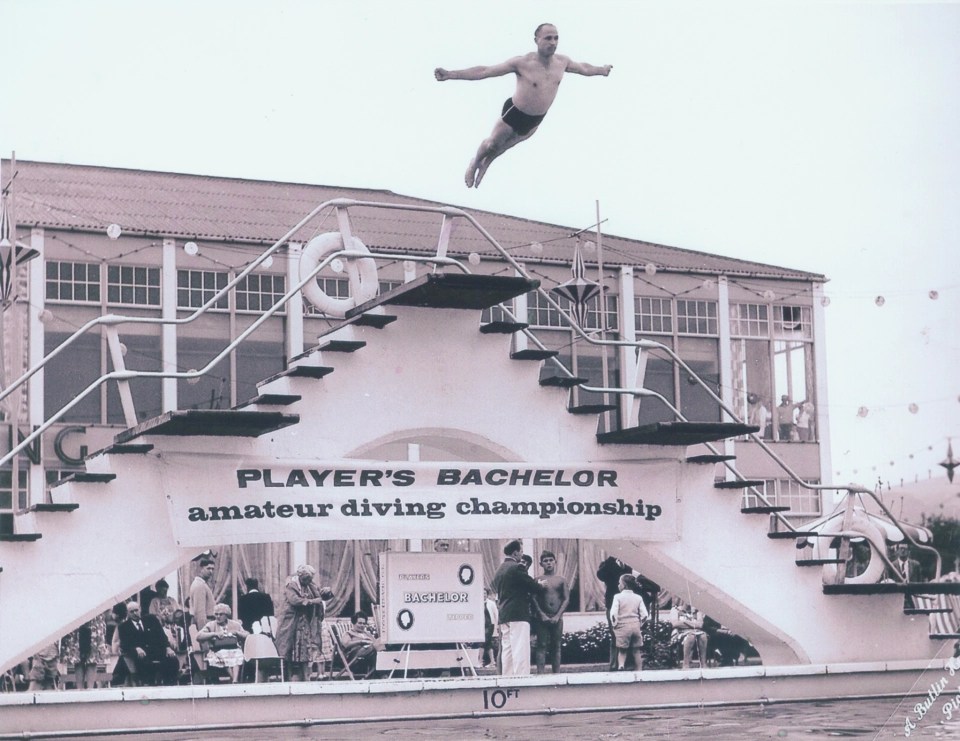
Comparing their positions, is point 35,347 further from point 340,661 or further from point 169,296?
point 340,661

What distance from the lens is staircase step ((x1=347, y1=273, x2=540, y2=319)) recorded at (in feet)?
48.5

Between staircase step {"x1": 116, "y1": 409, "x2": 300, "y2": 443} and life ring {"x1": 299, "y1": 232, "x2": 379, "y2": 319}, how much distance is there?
4.84 ft

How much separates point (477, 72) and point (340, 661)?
9.52 meters

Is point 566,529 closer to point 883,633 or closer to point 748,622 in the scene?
point 748,622

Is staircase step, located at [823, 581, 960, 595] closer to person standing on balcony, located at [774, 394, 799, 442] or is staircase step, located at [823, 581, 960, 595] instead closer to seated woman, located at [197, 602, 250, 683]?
seated woman, located at [197, 602, 250, 683]

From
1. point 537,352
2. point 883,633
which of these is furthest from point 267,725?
point 883,633

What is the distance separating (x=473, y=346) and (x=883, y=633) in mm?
5602

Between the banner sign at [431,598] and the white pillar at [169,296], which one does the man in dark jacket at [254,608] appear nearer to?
the banner sign at [431,598]

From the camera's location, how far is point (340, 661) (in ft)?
69.0

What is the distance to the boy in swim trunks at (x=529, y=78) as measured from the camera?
47.8 ft

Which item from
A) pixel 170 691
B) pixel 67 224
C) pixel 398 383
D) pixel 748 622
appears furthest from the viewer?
pixel 67 224

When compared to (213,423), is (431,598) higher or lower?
lower

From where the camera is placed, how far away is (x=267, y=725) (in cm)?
1398
